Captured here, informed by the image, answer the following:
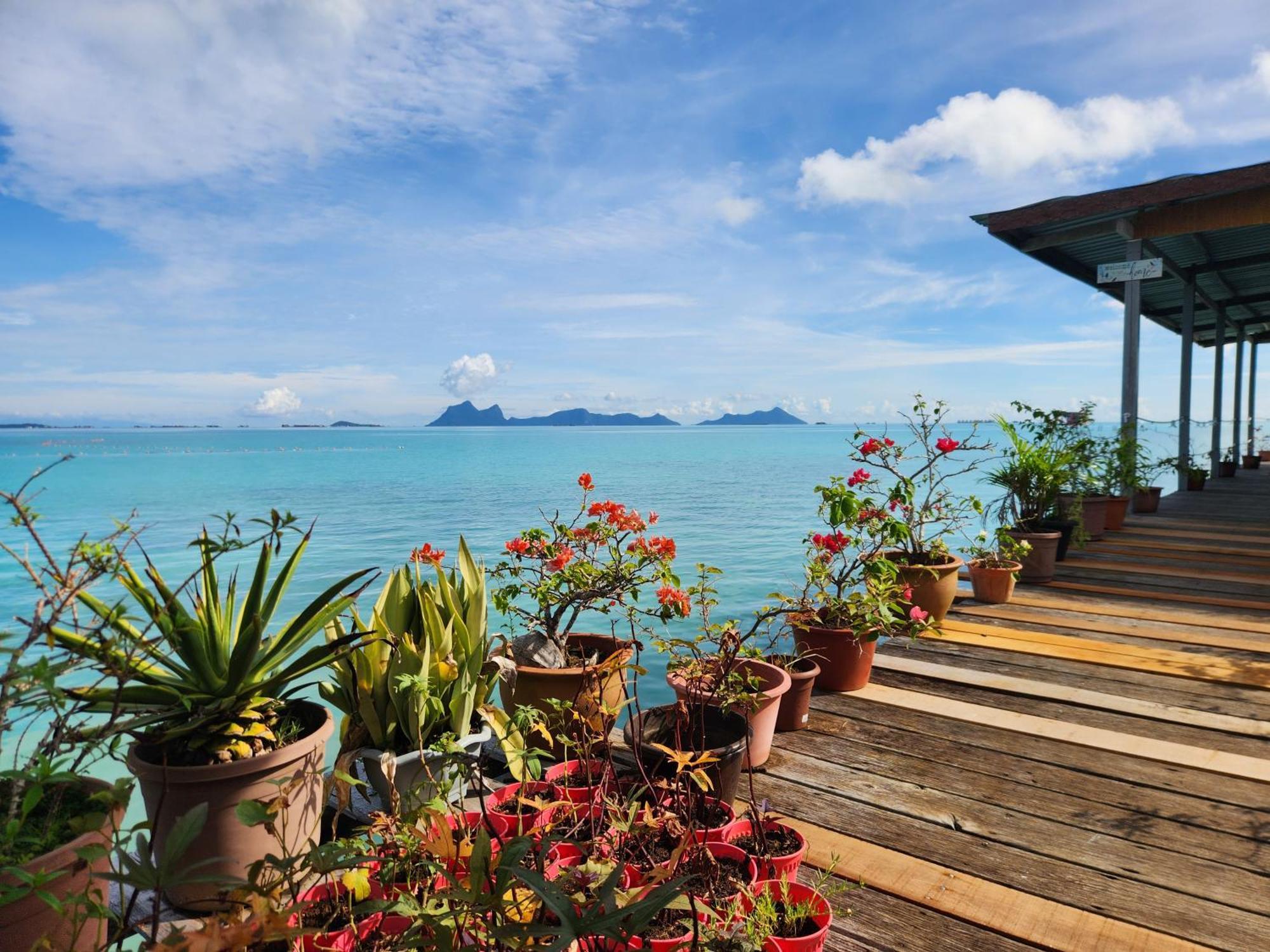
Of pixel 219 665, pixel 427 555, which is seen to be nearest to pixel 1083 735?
pixel 427 555

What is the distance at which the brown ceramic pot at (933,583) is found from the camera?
4.05m

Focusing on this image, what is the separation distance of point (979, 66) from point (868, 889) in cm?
721

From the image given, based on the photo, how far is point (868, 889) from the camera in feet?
6.17

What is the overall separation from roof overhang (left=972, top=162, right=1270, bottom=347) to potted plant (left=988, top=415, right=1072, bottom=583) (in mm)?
2704

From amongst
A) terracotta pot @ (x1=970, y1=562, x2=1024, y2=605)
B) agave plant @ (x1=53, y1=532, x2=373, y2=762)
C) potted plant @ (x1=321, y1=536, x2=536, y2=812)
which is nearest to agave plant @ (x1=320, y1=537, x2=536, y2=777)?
potted plant @ (x1=321, y1=536, x2=536, y2=812)

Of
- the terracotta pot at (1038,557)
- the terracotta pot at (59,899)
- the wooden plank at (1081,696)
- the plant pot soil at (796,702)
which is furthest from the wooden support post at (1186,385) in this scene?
the terracotta pot at (59,899)

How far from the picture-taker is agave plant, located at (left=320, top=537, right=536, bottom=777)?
2127 millimetres

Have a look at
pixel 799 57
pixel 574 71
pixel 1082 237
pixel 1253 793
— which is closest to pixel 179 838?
pixel 1253 793

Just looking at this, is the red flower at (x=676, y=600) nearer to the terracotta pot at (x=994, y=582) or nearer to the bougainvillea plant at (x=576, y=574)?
the bougainvillea plant at (x=576, y=574)

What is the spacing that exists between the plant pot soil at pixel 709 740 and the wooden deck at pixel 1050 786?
12.1 inches

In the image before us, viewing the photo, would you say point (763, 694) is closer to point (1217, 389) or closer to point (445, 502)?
point (1217, 389)

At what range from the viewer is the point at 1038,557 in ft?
17.7

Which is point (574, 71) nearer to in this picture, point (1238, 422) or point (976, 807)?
point (976, 807)

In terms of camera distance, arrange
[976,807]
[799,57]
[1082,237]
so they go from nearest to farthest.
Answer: [976,807], [799,57], [1082,237]
